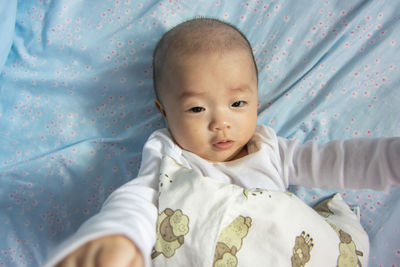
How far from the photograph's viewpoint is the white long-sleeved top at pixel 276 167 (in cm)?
90

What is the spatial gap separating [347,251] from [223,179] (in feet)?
1.35

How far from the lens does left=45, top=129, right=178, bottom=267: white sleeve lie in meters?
0.64

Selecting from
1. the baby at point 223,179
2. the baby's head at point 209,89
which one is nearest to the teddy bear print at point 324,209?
the baby at point 223,179

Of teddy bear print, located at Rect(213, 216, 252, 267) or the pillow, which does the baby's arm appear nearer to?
the pillow

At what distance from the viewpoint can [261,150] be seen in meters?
1.09

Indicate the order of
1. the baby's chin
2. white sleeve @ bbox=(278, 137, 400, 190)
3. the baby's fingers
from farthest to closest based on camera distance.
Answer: the baby's chin, white sleeve @ bbox=(278, 137, 400, 190), the baby's fingers

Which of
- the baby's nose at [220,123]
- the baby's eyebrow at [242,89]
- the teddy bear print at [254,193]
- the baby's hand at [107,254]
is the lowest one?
the teddy bear print at [254,193]

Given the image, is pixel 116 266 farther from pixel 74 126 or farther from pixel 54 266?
pixel 74 126

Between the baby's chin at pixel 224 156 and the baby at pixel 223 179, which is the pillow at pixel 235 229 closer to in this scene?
the baby at pixel 223 179

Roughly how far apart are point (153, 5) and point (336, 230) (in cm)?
106

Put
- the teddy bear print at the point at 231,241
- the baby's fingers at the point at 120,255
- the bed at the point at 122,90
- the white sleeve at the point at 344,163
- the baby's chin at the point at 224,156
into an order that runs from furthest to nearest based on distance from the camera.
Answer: the bed at the point at 122,90
the baby's chin at the point at 224,156
the white sleeve at the point at 344,163
the teddy bear print at the point at 231,241
the baby's fingers at the point at 120,255

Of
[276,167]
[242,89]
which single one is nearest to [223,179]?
[276,167]

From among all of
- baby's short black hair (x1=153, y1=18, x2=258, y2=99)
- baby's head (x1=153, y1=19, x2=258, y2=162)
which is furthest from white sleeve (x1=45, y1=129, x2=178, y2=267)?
baby's short black hair (x1=153, y1=18, x2=258, y2=99)

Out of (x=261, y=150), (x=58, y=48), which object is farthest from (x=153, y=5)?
(x=261, y=150)
